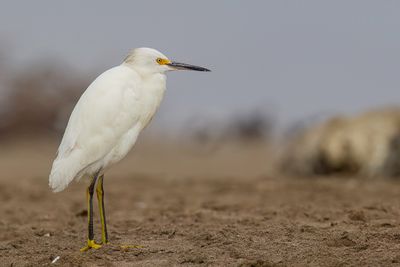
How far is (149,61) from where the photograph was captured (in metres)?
6.69

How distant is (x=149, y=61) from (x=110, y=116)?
1.74 feet

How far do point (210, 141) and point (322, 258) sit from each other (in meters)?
23.9

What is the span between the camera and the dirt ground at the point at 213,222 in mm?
A: 6289

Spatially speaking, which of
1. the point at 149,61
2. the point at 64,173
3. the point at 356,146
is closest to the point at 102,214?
the point at 64,173

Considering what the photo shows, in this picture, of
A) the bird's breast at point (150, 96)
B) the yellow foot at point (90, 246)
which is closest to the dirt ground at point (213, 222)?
the yellow foot at point (90, 246)

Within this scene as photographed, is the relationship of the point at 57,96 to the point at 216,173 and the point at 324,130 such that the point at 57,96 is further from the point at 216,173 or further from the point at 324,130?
the point at 324,130

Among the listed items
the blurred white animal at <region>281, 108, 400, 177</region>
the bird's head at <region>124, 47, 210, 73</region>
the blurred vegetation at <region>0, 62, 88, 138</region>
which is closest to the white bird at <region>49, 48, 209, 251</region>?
the bird's head at <region>124, 47, 210, 73</region>

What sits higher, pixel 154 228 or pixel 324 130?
pixel 324 130

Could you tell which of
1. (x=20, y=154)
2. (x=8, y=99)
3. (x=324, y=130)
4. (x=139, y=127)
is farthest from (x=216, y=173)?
(x=8, y=99)

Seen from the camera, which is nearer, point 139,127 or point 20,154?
point 139,127

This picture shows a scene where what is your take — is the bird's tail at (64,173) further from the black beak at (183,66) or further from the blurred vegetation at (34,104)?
→ the blurred vegetation at (34,104)

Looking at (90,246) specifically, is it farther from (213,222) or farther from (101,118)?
(213,222)

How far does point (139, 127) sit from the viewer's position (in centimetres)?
671

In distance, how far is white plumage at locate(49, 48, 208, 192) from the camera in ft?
21.4
